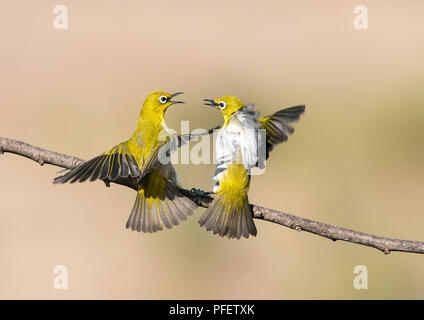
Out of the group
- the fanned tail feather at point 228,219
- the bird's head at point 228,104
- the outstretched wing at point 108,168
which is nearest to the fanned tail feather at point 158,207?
the fanned tail feather at point 228,219

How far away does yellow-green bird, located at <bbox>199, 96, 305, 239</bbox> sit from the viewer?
5.47 meters

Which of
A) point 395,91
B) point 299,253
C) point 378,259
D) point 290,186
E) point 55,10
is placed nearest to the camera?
point 378,259

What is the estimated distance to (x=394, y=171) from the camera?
11781 millimetres

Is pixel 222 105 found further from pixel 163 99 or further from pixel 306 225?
pixel 306 225

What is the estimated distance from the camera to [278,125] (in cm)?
557

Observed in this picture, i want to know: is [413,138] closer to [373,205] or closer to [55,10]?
[373,205]

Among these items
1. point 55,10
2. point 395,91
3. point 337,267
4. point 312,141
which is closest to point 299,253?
point 337,267

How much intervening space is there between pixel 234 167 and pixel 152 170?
0.75 meters

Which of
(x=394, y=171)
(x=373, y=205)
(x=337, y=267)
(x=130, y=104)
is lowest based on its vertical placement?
(x=337, y=267)

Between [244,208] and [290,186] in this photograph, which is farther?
[290,186]

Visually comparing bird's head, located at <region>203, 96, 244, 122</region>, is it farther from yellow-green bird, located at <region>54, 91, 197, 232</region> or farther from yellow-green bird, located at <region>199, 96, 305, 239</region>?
yellow-green bird, located at <region>54, 91, 197, 232</region>

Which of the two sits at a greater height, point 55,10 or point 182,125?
point 55,10

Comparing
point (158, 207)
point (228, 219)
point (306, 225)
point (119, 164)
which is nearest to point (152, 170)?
point (119, 164)

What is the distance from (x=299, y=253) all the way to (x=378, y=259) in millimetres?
1380
